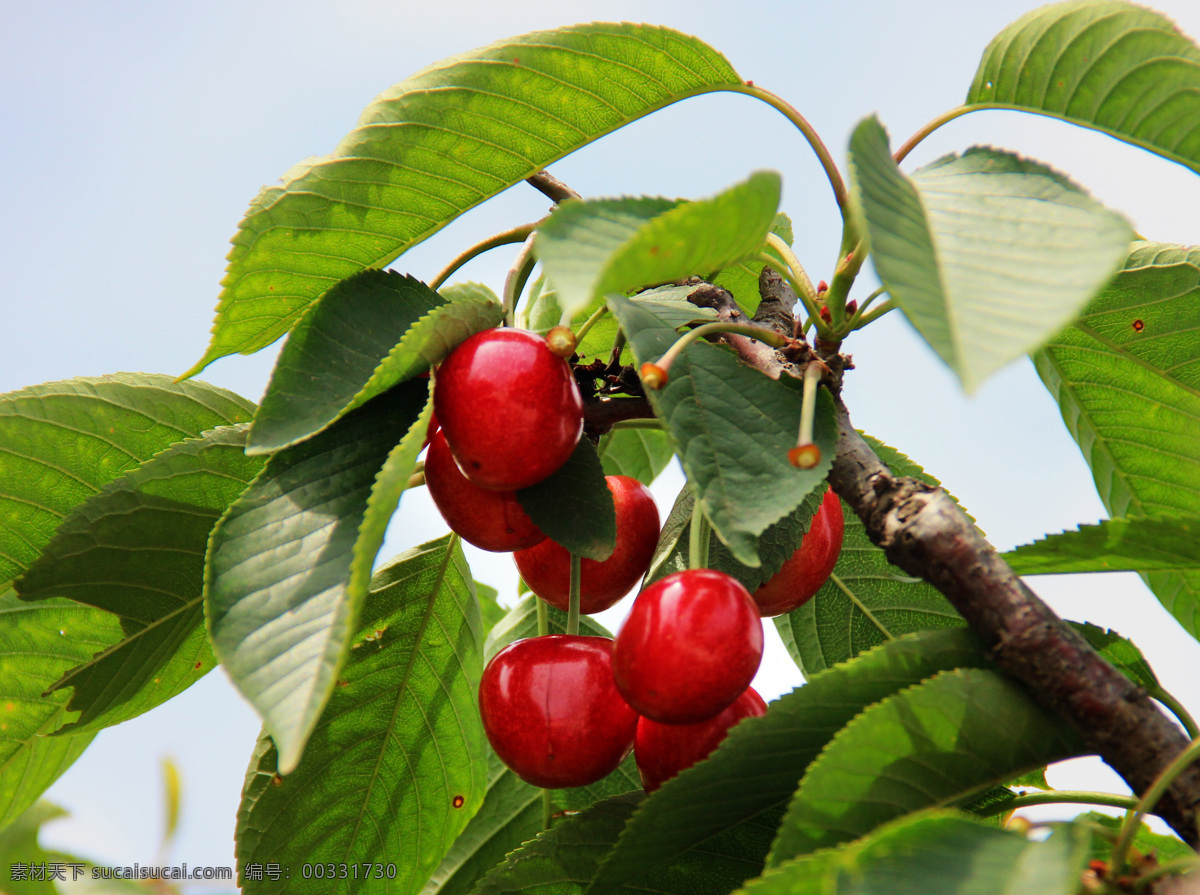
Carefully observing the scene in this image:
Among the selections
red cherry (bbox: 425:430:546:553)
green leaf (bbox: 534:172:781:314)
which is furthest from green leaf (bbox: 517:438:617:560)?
green leaf (bbox: 534:172:781:314)

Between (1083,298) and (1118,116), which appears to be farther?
(1118,116)

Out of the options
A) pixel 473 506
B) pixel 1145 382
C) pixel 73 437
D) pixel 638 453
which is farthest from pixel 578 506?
pixel 638 453

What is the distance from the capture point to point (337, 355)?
2.76 feet

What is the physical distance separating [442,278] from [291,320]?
0.55ft

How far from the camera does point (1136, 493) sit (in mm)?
1196

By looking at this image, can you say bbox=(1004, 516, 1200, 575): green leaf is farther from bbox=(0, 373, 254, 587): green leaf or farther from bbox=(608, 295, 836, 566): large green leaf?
bbox=(0, 373, 254, 587): green leaf

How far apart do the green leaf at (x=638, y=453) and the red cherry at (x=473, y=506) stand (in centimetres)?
83

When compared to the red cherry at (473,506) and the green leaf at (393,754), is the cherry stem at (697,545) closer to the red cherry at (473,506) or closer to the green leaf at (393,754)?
the red cherry at (473,506)

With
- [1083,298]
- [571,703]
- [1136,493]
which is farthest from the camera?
[1136,493]

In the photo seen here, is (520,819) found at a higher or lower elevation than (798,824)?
lower

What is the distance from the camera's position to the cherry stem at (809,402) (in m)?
0.67

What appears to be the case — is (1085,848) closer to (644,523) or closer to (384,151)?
(644,523)

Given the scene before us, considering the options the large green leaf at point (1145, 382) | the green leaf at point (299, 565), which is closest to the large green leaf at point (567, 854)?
the green leaf at point (299, 565)

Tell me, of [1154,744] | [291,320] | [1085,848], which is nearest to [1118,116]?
[1154,744]
